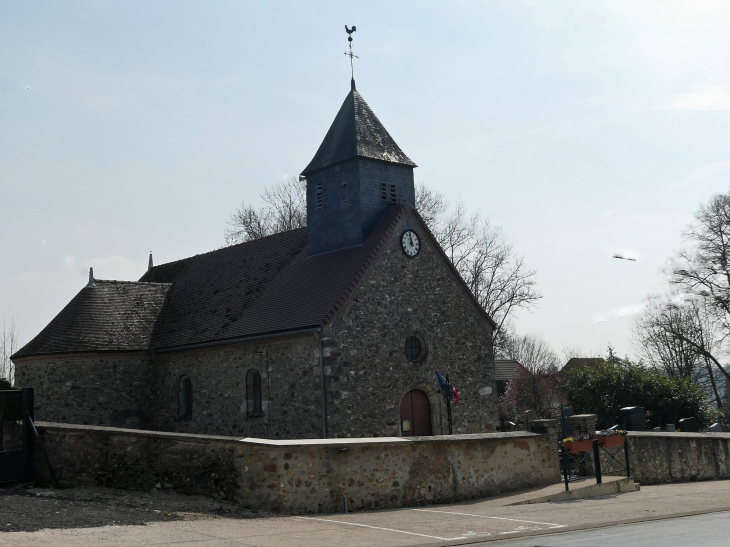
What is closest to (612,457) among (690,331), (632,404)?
(632,404)

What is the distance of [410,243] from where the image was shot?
2405cm

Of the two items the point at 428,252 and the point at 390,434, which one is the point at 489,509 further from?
the point at 428,252

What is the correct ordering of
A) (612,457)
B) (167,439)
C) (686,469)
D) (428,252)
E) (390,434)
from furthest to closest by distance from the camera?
A: (428,252) → (390,434) → (686,469) → (612,457) → (167,439)

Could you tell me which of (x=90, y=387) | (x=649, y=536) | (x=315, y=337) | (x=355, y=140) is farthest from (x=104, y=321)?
(x=649, y=536)

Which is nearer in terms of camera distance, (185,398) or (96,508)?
(96,508)

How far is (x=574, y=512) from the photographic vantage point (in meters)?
13.3

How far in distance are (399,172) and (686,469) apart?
12.6 m

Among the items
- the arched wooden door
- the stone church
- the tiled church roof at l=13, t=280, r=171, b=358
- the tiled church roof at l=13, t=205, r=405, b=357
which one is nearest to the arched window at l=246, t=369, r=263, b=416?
the stone church

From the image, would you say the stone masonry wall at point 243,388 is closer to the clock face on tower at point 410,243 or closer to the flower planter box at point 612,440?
the clock face on tower at point 410,243

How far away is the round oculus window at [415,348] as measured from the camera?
76.8 ft

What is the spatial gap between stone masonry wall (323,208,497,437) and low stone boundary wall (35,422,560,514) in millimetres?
6356

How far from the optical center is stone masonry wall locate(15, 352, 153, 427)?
2569 centimetres

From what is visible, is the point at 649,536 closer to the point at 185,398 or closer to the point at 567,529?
the point at 567,529

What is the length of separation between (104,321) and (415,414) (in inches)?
480
